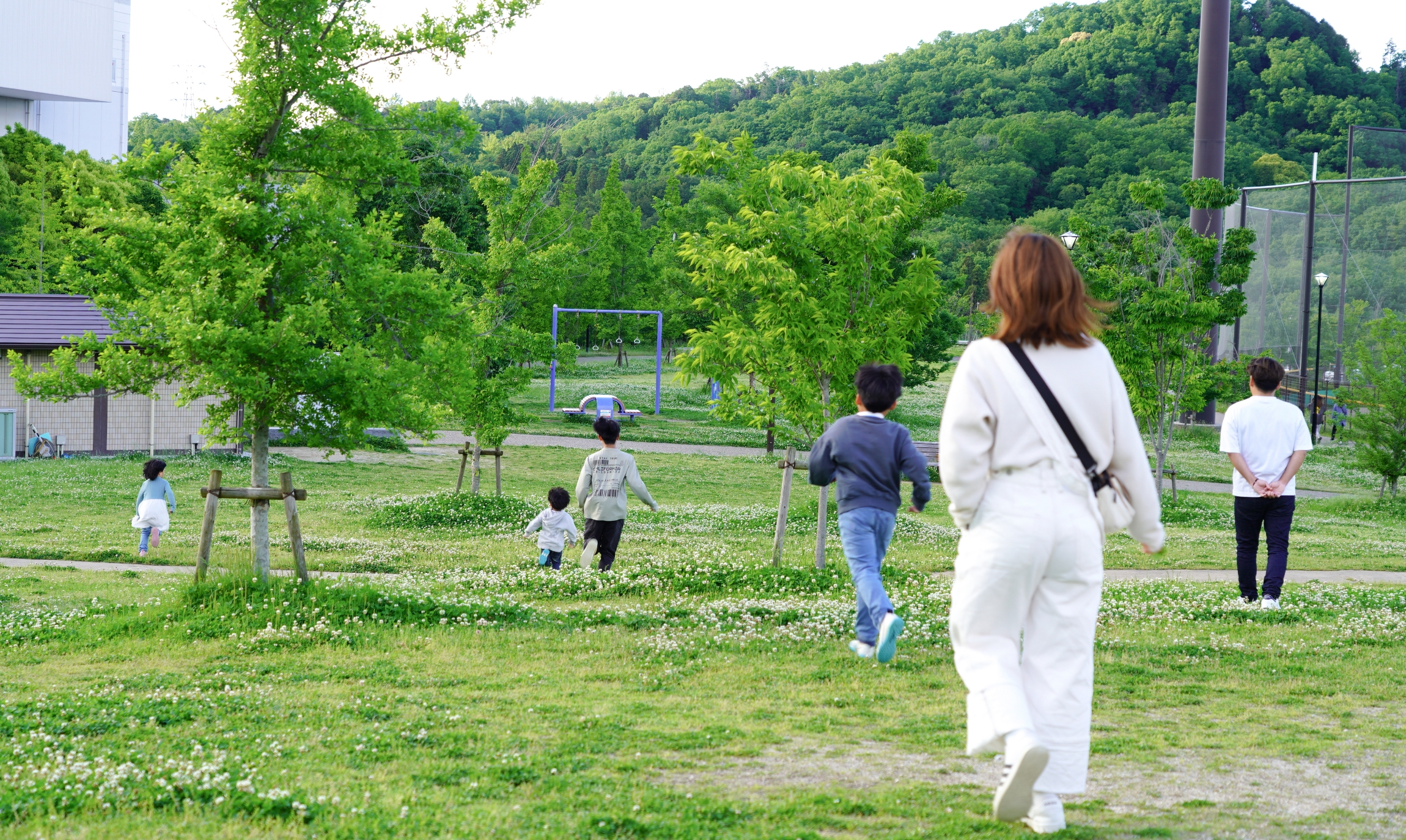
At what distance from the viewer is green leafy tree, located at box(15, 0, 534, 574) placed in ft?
30.3

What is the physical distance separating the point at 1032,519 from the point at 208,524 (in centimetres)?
804

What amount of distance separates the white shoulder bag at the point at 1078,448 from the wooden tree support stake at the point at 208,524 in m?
7.60

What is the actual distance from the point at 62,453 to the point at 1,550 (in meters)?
12.9

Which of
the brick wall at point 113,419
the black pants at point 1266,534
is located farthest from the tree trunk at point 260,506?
the brick wall at point 113,419

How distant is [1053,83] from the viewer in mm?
88812

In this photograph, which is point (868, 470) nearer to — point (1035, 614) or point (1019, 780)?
point (1035, 614)

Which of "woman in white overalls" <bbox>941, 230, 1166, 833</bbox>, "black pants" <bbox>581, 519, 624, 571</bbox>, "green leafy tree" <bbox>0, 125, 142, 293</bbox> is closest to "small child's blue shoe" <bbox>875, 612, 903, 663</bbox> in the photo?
"woman in white overalls" <bbox>941, 230, 1166, 833</bbox>

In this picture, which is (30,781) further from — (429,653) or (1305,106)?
(1305,106)

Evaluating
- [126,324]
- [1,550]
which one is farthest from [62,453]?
[126,324]

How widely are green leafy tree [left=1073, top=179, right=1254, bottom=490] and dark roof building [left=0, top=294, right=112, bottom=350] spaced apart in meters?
20.8

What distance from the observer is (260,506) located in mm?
9562

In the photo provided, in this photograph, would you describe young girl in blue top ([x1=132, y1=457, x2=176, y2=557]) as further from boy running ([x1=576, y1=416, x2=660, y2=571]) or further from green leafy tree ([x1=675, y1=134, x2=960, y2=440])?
green leafy tree ([x1=675, y1=134, x2=960, y2=440])

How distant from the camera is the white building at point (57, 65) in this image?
2648 inches

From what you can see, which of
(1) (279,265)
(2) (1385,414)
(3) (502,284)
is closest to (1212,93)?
(2) (1385,414)
